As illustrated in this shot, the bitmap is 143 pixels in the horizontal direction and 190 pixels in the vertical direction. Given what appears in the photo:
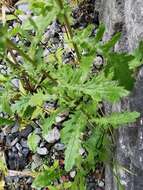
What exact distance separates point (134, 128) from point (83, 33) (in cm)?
45

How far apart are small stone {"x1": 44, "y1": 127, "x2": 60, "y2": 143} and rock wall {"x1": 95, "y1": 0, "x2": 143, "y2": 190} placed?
36cm

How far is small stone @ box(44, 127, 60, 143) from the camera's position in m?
2.26

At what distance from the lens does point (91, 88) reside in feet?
4.80

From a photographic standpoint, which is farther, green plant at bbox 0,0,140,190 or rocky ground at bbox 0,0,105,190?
rocky ground at bbox 0,0,105,190

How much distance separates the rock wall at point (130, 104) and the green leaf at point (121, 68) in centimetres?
6

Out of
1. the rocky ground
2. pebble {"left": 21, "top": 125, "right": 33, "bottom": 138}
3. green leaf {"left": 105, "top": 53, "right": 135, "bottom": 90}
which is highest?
green leaf {"left": 105, "top": 53, "right": 135, "bottom": 90}

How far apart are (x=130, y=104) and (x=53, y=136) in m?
0.64

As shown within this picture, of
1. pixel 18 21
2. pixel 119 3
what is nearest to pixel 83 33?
pixel 119 3

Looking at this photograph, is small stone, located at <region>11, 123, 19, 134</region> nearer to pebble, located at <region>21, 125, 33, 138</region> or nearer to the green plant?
pebble, located at <region>21, 125, 33, 138</region>

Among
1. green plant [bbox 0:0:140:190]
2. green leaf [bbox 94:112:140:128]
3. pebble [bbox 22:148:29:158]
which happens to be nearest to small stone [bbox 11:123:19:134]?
pebble [bbox 22:148:29:158]

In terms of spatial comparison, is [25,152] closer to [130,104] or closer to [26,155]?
[26,155]

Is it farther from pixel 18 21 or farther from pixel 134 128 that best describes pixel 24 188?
pixel 18 21

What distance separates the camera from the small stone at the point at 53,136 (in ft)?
7.42

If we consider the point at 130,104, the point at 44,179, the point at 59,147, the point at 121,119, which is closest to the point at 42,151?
the point at 59,147
